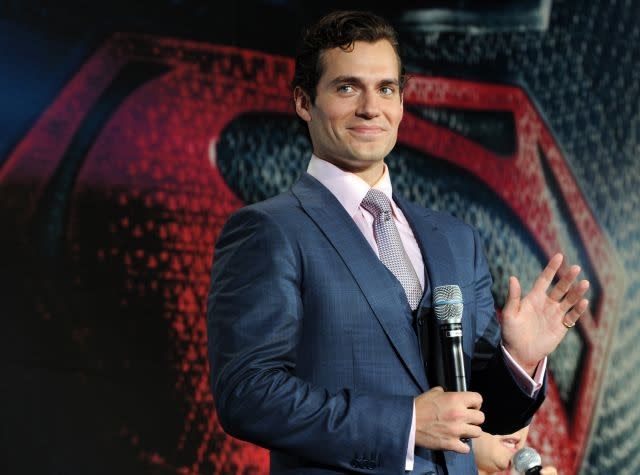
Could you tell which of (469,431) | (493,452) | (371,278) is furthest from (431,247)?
(493,452)

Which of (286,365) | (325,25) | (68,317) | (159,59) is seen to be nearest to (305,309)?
(286,365)

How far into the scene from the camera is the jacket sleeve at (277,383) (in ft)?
5.02

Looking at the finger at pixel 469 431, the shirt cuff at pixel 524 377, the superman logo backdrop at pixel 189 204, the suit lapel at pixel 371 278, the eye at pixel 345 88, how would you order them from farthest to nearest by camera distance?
the superman logo backdrop at pixel 189 204 < the eye at pixel 345 88 < the shirt cuff at pixel 524 377 < the suit lapel at pixel 371 278 < the finger at pixel 469 431

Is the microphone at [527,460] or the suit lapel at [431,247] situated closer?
the suit lapel at [431,247]

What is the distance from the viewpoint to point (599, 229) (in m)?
3.53

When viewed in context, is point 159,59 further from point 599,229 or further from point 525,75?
point 599,229

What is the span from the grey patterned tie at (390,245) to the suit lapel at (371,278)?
57mm

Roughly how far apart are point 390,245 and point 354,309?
19cm

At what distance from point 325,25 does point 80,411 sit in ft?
5.06

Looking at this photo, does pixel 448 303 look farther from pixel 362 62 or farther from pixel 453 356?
pixel 362 62

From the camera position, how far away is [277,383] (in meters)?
1.55

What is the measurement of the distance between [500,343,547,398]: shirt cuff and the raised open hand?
13 mm

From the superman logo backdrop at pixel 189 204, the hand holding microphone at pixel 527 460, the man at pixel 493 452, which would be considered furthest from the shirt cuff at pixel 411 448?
the superman logo backdrop at pixel 189 204

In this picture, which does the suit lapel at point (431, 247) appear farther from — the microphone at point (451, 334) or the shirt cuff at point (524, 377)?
the shirt cuff at point (524, 377)
